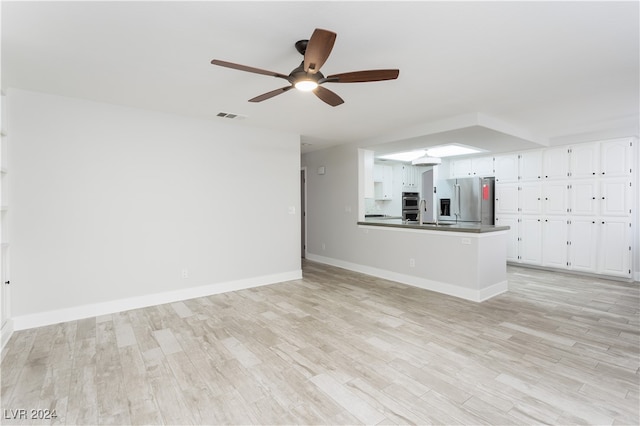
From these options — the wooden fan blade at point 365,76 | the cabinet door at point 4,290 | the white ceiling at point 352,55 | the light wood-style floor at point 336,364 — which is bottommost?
the light wood-style floor at point 336,364

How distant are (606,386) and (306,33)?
330cm

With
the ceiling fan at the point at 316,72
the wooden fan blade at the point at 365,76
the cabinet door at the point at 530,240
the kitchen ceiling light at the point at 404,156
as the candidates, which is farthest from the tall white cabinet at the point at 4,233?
the cabinet door at the point at 530,240

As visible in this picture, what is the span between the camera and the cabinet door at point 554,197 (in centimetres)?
576

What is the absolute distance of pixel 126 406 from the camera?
201cm

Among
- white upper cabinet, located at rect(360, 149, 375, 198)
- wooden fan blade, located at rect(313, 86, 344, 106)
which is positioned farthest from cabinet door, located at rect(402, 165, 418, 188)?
wooden fan blade, located at rect(313, 86, 344, 106)

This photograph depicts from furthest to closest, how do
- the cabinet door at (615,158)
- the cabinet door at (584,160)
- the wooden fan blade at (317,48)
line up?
the cabinet door at (584,160)
the cabinet door at (615,158)
the wooden fan blade at (317,48)

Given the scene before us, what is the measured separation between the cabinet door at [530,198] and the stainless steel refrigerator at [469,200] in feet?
1.77

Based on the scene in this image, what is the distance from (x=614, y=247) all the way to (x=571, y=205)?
919mm

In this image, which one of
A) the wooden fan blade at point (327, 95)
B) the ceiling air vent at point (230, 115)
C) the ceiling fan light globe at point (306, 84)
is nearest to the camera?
the ceiling fan light globe at point (306, 84)

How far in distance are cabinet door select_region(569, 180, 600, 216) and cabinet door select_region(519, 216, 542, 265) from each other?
0.65 metres

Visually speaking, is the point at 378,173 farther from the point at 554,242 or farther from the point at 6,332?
the point at 6,332

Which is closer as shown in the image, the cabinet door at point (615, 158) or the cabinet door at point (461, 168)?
the cabinet door at point (615, 158)

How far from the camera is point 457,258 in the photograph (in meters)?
4.37

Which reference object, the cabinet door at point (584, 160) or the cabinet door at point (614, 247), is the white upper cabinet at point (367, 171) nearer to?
the cabinet door at point (584, 160)
